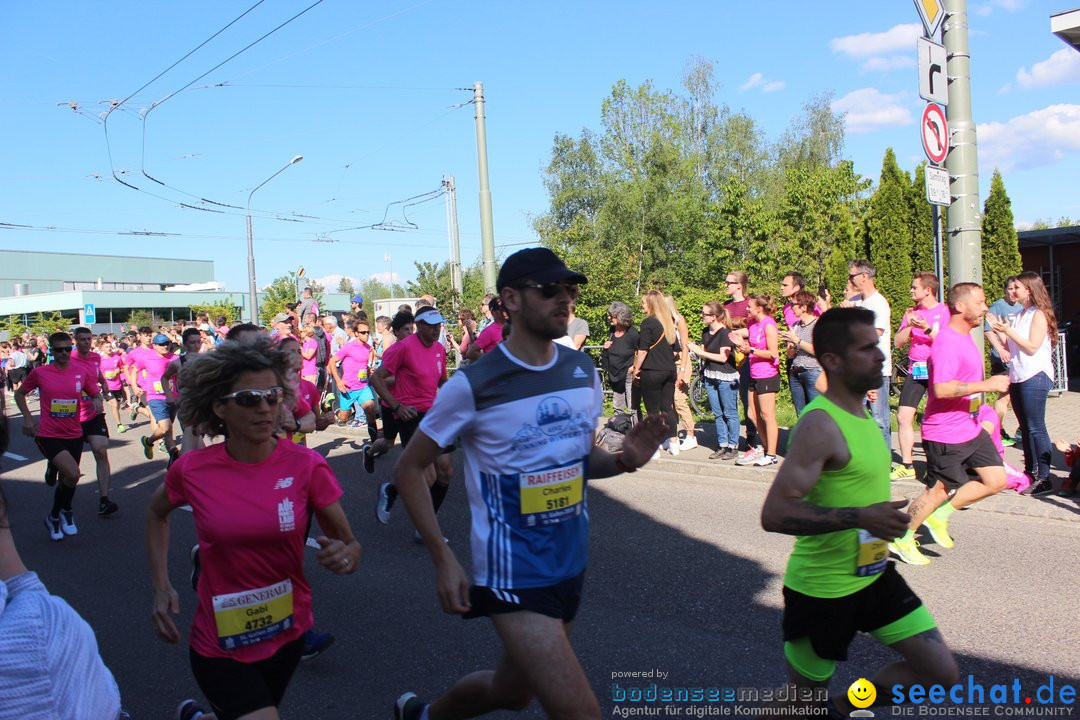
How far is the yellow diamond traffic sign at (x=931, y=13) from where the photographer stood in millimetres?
7852

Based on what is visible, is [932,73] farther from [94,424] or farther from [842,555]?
[94,424]

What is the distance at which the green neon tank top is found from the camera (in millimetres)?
2947

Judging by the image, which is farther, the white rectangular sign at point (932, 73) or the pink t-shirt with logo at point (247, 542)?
the white rectangular sign at point (932, 73)

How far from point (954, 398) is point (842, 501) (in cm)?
285

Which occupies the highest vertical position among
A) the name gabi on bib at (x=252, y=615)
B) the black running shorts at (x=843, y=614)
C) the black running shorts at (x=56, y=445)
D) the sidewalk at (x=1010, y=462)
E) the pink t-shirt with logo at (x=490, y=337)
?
the pink t-shirt with logo at (x=490, y=337)

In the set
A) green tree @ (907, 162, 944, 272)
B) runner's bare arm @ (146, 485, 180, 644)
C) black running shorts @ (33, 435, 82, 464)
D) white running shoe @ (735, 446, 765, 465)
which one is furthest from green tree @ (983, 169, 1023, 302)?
runner's bare arm @ (146, 485, 180, 644)

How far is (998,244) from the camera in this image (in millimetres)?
16109

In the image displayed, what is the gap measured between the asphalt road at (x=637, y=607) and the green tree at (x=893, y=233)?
36.4ft

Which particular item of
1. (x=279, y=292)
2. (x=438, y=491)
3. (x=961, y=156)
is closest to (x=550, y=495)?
(x=438, y=491)

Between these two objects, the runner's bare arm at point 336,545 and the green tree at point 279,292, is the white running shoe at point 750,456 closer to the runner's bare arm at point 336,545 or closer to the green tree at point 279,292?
the runner's bare arm at point 336,545

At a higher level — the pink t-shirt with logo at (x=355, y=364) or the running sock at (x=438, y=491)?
the pink t-shirt with logo at (x=355, y=364)

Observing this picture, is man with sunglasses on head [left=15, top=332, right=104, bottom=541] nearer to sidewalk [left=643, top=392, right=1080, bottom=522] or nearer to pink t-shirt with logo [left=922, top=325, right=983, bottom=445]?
sidewalk [left=643, top=392, right=1080, bottom=522]

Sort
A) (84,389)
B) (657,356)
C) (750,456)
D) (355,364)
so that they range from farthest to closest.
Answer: (355,364), (657,356), (750,456), (84,389)

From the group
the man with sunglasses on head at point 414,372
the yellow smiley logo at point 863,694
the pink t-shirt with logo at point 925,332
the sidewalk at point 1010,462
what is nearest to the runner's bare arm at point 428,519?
the yellow smiley logo at point 863,694
